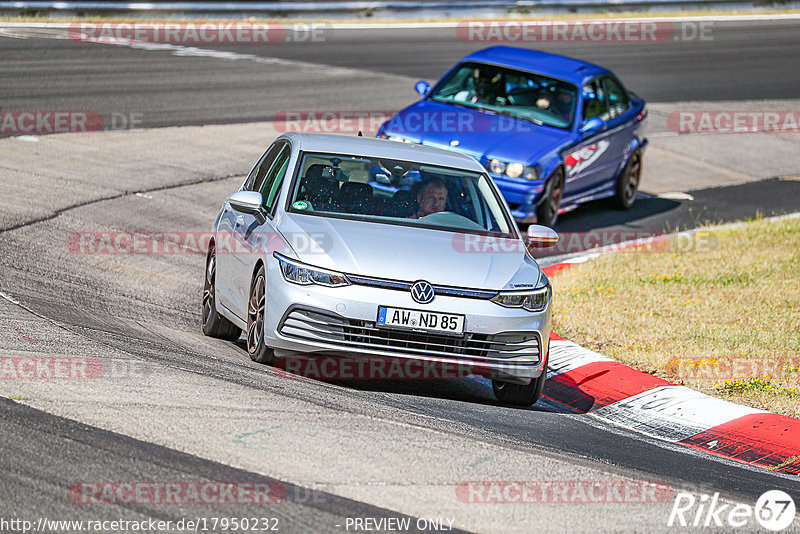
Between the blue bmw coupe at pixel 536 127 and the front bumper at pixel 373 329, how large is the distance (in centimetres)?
607

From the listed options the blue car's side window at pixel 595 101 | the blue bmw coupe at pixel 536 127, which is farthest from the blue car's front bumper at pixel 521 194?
the blue car's side window at pixel 595 101

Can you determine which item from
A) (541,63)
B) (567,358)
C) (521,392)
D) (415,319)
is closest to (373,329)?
(415,319)

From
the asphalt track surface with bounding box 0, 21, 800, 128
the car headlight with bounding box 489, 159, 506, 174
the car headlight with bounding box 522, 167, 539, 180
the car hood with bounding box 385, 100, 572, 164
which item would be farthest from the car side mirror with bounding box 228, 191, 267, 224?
the asphalt track surface with bounding box 0, 21, 800, 128

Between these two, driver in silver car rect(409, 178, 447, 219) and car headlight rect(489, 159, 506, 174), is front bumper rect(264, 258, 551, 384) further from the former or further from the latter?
car headlight rect(489, 159, 506, 174)

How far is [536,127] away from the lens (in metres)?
14.4

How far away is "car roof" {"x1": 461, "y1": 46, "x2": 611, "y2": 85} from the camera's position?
15.0 metres

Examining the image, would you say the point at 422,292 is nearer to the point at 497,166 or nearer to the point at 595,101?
the point at 497,166

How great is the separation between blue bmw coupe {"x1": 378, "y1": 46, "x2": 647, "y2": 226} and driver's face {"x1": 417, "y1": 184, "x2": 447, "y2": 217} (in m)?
4.80

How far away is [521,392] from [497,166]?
5847 millimetres

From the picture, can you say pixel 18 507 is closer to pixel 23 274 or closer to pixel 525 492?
pixel 525 492

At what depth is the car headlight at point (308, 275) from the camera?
7.20 meters

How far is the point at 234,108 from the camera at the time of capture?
739 inches

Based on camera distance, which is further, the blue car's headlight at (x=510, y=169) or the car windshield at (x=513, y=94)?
the car windshield at (x=513, y=94)

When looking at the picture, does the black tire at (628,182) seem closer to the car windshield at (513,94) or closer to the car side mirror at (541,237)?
the car windshield at (513,94)
